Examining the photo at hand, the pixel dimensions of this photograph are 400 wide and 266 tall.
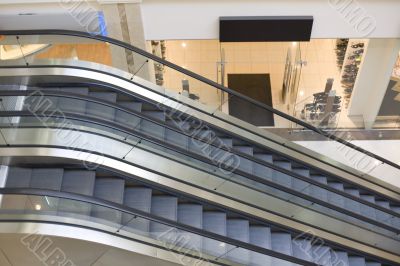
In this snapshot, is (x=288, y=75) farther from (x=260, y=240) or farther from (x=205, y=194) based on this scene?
(x=205, y=194)

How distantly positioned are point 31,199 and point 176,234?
175cm

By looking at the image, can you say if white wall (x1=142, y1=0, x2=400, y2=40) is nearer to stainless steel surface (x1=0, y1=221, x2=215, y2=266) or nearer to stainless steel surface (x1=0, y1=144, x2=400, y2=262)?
stainless steel surface (x1=0, y1=144, x2=400, y2=262)

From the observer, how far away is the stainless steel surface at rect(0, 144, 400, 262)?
5848 mm

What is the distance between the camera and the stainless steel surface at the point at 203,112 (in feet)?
21.9

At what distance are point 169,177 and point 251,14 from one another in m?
3.55

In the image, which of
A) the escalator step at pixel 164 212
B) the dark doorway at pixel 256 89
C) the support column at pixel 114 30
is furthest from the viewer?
the dark doorway at pixel 256 89

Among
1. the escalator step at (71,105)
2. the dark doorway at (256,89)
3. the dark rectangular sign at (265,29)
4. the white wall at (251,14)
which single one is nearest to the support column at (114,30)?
the white wall at (251,14)

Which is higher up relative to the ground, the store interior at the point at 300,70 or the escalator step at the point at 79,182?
the store interior at the point at 300,70

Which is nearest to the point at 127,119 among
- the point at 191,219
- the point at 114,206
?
the point at 191,219

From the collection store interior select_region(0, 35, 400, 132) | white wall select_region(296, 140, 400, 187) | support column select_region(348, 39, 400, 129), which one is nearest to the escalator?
white wall select_region(296, 140, 400, 187)

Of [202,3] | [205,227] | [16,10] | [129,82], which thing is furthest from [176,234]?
[16,10]

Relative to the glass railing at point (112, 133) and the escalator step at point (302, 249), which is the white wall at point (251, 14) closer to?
the glass railing at point (112, 133)

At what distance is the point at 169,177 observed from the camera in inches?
256

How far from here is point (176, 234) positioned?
20.3 ft
